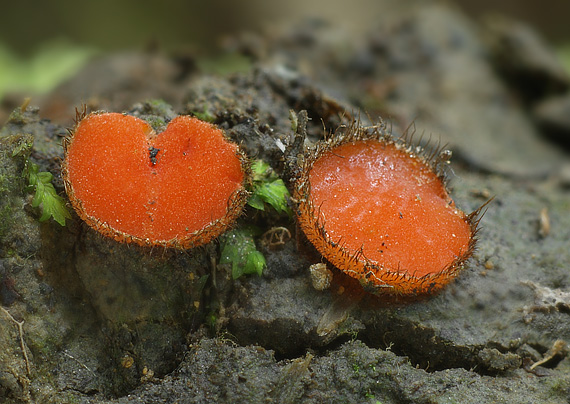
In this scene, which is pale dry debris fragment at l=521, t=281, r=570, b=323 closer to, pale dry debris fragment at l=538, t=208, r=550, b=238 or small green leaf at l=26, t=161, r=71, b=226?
pale dry debris fragment at l=538, t=208, r=550, b=238

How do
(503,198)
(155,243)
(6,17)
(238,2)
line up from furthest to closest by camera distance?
(238,2) < (6,17) < (503,198) < (155,243)

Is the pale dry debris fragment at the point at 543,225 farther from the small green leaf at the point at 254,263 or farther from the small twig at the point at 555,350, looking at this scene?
the small green leaf at the point at 254,263

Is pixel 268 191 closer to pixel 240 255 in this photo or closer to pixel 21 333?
pixel 240 255

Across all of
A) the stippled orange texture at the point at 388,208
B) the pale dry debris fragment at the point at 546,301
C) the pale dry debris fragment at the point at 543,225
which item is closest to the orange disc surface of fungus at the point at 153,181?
the stippled orange texture at the point at 388,208

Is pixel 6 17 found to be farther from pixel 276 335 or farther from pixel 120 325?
pixel 276 335

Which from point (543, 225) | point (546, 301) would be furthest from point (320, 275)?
point (543, 225)

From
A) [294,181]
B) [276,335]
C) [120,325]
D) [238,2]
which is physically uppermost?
[294,181]

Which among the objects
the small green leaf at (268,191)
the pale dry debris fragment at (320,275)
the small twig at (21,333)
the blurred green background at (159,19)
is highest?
the small green leaf at (268,191)

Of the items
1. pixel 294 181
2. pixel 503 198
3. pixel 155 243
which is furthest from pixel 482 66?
pixel 155 243
